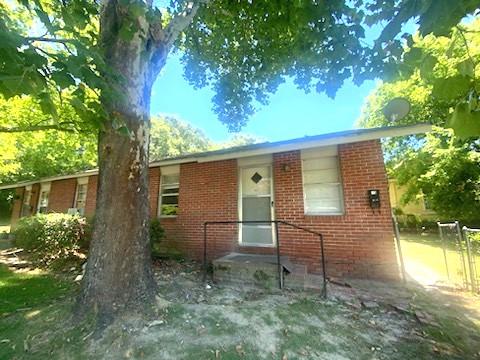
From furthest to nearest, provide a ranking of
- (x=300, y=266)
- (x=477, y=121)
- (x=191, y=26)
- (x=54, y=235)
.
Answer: (x=54, y=235), (x=191, y=26), (x=300, y=266), (x=477, y=121)

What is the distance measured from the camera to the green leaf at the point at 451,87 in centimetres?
115

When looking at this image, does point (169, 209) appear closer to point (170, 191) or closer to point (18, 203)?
point (170, 191)

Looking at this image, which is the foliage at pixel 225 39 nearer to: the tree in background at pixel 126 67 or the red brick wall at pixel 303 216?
the tree in background at pixel 126 67

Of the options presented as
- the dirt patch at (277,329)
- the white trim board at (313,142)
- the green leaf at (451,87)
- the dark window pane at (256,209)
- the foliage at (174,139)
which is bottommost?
the dirt patch at (277,329)

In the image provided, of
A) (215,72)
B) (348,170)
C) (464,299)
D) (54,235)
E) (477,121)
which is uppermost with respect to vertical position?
(215,72)

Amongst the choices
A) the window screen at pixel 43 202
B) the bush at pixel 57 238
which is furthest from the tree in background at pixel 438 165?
the window screen at pixel 43 202

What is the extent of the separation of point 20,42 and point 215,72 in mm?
8207

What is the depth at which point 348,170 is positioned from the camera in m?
6.08

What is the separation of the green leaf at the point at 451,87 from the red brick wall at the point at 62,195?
45.0 feet

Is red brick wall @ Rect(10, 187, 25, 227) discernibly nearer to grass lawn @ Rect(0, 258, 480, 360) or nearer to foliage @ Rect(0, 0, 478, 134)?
foliage @ Rect(0, 0, 478, 134)

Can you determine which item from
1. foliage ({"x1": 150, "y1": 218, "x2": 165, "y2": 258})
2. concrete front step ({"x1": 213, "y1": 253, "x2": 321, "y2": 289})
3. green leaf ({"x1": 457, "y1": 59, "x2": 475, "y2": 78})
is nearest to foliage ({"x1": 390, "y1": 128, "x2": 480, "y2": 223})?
concrete front step ({"x1": 213, "y1": 253, "x2": 321, "y2": 289})

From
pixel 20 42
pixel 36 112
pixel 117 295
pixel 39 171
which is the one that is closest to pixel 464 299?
pixel 117 295

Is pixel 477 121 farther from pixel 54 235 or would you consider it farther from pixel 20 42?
pixel 54 235

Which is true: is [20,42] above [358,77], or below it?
below
